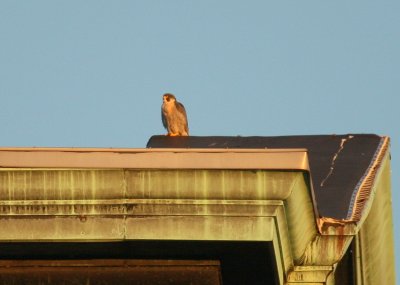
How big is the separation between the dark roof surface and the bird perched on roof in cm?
1043

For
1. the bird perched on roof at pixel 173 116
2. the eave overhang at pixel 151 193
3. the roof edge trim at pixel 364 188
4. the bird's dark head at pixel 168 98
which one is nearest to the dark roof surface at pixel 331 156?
the roof edge trim at pixel 364 188

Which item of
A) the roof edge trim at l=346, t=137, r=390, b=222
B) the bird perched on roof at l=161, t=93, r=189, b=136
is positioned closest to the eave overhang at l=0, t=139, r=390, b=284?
the roof edge trim at l=346, t=137, r=390, b=222

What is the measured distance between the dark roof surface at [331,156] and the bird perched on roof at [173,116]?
1043cm

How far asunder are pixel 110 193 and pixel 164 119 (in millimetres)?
18659

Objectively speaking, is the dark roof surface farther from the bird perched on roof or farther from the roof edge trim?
the bird perched on roof

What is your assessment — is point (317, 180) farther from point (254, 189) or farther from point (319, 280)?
point (254, 189)

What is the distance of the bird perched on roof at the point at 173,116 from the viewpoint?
998 inches

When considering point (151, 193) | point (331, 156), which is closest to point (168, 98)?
point (331, 156)

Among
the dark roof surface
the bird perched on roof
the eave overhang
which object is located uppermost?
the bird perched on roof

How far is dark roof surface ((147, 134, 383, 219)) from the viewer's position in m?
9.63

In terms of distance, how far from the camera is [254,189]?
7383 millimetres

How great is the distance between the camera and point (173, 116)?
1020 inches

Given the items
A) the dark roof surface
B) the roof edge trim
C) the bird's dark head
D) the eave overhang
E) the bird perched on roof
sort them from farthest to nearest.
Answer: the bird's dark head
the bird perched on roof
the dark roof surface
the roof edge trim
the eave overhang

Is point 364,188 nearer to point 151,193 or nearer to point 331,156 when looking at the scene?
point 331,156
